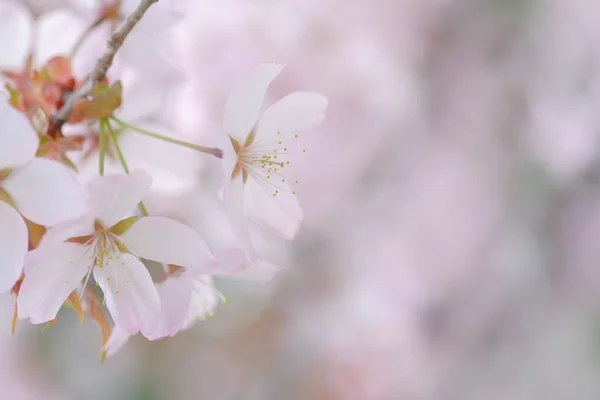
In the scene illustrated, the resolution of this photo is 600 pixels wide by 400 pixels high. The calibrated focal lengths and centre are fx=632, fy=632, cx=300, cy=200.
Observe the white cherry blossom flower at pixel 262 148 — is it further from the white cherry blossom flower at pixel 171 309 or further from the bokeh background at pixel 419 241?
the bokeh background at pixel 419 241

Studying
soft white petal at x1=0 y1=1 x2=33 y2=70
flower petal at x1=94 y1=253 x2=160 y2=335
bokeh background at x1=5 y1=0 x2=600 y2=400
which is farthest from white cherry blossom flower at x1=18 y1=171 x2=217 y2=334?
bokeh background at x1=5 y1=0 x2=600 y2=400

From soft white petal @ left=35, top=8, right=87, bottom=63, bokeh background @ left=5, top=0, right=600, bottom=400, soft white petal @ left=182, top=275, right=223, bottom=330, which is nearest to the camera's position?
soft white petal @ left=182, top=275, right=223, bottom=330

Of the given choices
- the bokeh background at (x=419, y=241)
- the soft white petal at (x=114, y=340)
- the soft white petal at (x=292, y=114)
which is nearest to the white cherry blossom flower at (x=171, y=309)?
the soft white petal at (x=114, y=340)

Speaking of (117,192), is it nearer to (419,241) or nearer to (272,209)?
(272,209)

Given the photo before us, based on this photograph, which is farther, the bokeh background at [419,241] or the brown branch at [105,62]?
the bokeh background at [419,241]

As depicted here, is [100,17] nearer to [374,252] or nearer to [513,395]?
[374,252]

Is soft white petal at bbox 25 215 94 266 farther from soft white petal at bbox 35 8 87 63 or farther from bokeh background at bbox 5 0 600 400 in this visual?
bokeh background at bbox 5 0 600 400
